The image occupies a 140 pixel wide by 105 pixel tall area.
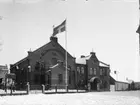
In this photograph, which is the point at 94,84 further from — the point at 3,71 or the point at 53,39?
the point at 3,71

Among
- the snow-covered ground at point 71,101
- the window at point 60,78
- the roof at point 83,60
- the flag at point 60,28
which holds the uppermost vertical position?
the flag at point 60,28

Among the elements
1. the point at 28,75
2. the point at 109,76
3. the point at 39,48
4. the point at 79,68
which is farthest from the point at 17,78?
the point at 109,76

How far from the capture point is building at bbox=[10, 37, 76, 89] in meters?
38.8

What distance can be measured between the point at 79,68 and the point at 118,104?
105ft

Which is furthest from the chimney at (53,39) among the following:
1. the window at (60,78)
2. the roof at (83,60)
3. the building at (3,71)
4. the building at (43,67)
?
the building at (3,71)

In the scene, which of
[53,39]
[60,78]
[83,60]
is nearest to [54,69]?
[60,78]

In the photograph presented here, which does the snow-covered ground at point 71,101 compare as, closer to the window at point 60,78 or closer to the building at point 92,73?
the window at point 60,78

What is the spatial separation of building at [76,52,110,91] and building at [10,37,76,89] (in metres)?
5.36

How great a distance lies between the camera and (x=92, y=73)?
4766 cm

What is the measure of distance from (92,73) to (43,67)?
11012 mm

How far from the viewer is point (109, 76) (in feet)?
164

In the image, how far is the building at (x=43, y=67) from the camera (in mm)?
38781

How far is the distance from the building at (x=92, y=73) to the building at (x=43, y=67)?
536cm

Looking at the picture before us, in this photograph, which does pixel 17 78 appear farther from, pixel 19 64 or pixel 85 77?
pixel 85 77
